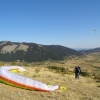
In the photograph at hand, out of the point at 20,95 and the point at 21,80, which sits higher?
the point at 21,80

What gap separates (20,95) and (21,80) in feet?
5.14

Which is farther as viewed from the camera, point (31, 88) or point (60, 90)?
point (60, 90)

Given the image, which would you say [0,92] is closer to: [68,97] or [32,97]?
[32,97]

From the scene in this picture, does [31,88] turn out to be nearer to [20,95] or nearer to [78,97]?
[20,95]

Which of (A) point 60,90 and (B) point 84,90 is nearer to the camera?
(A) point 60,90

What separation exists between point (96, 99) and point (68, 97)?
251 centimetres

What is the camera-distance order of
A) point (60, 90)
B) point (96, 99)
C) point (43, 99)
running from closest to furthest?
1. point (43, 99)
2. point (96, 99)
3. point (60, 90)

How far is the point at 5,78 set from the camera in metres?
17.3

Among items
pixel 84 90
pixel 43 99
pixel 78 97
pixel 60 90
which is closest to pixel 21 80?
pixel 43 99

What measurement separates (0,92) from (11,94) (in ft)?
3.17

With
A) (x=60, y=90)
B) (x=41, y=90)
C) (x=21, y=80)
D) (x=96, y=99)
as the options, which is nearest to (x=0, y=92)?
(x=21, y=80)

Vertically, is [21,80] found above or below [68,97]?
above

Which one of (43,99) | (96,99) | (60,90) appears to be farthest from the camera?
(60,90)

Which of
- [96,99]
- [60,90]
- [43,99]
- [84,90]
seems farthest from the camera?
[84,90]
